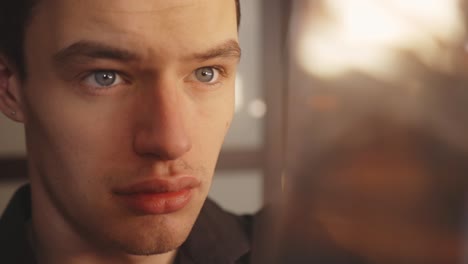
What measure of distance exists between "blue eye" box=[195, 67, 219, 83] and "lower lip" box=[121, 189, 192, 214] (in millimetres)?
113

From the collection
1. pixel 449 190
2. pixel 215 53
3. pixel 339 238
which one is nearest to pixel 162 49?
pixel 215 53

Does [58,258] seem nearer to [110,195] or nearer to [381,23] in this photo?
[110,195]

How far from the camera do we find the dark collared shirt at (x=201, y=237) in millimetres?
609

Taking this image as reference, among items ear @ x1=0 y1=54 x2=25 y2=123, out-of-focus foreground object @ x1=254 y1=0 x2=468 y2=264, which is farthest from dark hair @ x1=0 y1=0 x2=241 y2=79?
out-of-focus foreground object @ x1=254 y1=0 x2=468 y2=264

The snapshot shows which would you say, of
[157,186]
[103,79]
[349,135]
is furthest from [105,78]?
[349,135]

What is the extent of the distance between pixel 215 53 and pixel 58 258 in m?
0.27

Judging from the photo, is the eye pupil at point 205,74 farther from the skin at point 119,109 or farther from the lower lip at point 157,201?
the lower lip at point 157,201

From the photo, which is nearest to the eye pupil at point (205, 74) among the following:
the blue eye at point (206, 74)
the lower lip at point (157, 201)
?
the blue eye at point (206, 74)

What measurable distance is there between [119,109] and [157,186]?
81 mm

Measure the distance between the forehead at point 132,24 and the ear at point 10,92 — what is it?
0.18ft

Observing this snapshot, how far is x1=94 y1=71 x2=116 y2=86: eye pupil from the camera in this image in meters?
0.54

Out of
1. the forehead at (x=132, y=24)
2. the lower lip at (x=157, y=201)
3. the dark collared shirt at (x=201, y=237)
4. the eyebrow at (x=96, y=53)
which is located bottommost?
the dark collared shirt at (x=201, y=237)

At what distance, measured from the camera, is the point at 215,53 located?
0.55 meters

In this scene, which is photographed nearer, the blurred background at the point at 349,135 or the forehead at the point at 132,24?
the forehead at the point at 132,24
